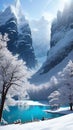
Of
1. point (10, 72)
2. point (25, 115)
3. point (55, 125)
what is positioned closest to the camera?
point (55, 125)

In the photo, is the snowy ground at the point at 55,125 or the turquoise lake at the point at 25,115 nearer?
the snowy ground at the point at 55,125

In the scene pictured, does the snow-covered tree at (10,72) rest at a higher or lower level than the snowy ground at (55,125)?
higher

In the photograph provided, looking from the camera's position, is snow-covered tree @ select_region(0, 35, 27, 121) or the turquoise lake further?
the turquoise lake

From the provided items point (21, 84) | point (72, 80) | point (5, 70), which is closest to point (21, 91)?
point (21, 84)

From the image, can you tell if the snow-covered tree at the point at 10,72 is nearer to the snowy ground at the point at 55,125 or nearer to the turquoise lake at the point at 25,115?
the snowy ground at the point at 55,125

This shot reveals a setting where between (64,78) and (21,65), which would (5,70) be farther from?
(64,78)

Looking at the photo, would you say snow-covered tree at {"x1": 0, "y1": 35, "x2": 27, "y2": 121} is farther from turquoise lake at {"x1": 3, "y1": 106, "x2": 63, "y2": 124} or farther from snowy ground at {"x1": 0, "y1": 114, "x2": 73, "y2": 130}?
turquoise lake at {"x1": 3, "y1": 106, "x2": 63, "y2": 124}

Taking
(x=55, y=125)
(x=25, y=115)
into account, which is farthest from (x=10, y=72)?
(x=25, y=115)

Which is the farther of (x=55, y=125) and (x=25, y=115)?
(x=25, y=115)

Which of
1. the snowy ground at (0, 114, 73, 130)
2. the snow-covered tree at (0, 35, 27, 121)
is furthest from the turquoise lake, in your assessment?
the snowy ground at (0, 114, 73, 130)

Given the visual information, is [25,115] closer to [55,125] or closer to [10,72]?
[10,72]

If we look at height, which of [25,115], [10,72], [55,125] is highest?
[10,72]

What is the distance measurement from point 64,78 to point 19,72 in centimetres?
3867

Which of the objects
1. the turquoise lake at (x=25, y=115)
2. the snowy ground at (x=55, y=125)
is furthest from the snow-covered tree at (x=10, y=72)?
the turquoise lake at (x=25, y=115)
